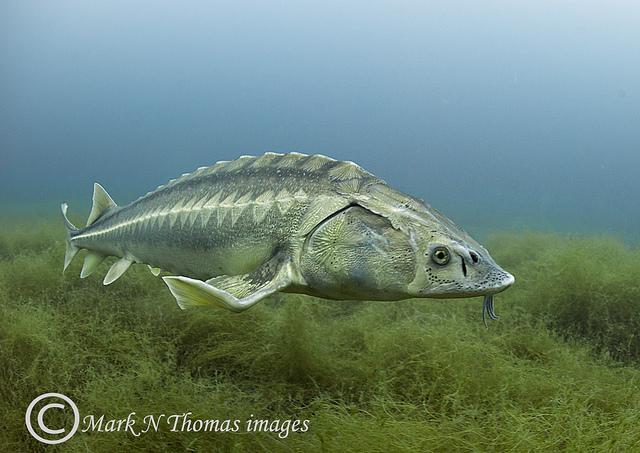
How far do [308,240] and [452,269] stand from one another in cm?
78

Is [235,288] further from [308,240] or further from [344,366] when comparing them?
[344,366]

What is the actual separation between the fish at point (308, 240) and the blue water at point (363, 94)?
68.0m

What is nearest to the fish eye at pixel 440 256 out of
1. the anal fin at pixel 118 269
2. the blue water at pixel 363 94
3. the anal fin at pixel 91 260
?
the anal fin at pixel 118 269

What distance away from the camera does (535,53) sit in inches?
2744

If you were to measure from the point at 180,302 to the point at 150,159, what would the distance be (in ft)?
348

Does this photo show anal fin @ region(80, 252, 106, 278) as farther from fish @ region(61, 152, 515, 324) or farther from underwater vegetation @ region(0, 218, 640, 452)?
fish @ region(61, 152, 515, 324)

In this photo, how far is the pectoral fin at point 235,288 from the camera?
7.64 feet

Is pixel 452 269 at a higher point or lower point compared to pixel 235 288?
higher

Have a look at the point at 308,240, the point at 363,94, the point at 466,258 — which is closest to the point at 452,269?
the point at 466,258

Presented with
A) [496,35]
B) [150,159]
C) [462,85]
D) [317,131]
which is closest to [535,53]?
[496,35]

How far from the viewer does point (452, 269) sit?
238 centimetres

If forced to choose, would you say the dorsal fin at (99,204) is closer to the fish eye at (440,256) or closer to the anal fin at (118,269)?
the anal fin at (118,269)

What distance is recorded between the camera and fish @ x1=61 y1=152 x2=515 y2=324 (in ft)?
7.88

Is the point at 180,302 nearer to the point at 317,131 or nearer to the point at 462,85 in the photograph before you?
the point at 462,85
